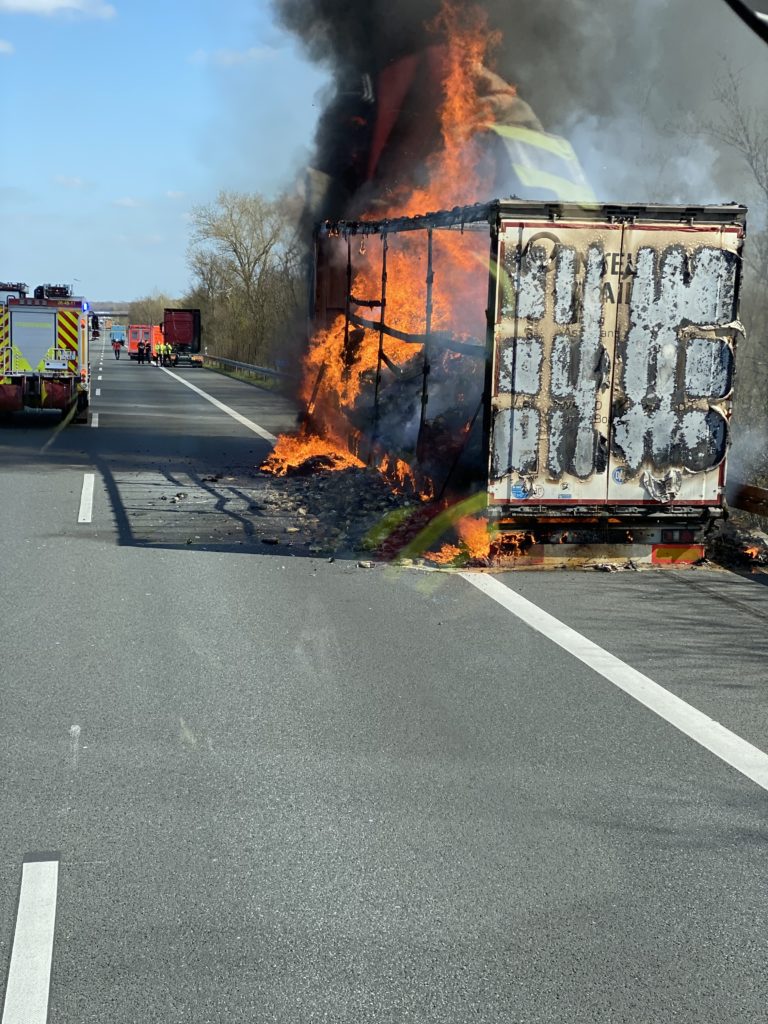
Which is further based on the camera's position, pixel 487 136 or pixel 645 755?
pixel 487 136

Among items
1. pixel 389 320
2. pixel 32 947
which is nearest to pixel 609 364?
pixel 389 320

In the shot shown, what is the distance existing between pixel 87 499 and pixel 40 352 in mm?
11044

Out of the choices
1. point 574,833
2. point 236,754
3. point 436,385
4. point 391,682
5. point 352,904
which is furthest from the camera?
point 436,385

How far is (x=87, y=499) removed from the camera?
13578mm

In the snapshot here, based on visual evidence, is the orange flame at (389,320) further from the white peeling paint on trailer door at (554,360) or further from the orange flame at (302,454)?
the white peeling paint on trailer door at (554,360)

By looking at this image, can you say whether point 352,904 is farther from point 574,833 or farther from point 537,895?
point 574,833

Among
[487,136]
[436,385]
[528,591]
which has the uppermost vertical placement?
[487,136]

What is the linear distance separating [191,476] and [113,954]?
12742 mm

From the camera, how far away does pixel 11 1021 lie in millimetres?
3193

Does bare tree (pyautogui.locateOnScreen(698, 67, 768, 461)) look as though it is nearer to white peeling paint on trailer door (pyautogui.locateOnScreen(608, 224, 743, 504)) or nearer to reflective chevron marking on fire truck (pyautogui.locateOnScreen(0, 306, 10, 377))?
white peeling paint on trailer door (pyautogui.locateOnScreen(608, 224, 743, 504))

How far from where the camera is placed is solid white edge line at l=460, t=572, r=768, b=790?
5.32 metres

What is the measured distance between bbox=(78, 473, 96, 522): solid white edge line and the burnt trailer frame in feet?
16.2

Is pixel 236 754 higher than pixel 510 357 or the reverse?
the reverse

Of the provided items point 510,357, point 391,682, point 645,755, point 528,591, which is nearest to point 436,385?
point 510,357
